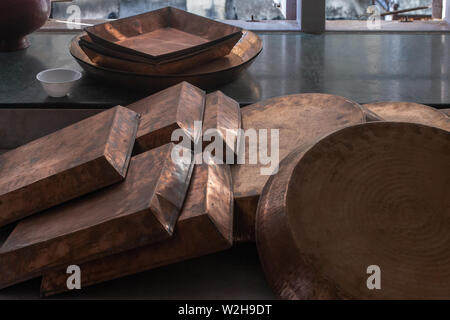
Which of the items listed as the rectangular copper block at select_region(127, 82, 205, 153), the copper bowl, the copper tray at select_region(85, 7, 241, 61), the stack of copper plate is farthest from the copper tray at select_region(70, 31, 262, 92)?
the copper bowl

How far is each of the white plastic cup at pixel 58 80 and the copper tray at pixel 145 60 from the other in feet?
0.40

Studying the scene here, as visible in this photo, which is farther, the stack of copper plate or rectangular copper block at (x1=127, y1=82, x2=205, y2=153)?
the stack of copper plate

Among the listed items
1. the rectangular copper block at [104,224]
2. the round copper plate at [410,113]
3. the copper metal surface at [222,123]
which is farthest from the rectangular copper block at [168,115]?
the round copper plate at [410,113]

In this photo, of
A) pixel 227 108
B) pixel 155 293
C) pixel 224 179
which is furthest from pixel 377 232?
pixel 227 108

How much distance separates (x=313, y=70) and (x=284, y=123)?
0.79 m

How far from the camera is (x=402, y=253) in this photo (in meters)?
1.38

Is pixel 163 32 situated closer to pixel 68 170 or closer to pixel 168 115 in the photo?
pixel 168 115

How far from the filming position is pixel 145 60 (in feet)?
7.37

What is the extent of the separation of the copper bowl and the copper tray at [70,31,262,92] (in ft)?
1.19

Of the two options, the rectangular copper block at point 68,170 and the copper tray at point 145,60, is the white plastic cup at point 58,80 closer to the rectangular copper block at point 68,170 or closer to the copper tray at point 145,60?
the copper tray at point 145,60

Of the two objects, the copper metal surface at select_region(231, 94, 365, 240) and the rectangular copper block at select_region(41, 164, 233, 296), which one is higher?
the copper metal surface at select_region(231, 94, 365, 240)

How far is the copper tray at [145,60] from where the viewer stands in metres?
2.26

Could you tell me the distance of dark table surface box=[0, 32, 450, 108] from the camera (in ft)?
7.64

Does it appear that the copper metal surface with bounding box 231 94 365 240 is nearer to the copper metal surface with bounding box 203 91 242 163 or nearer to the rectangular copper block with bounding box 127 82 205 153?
the copper metal surface with bounding box 203 91 242 163
